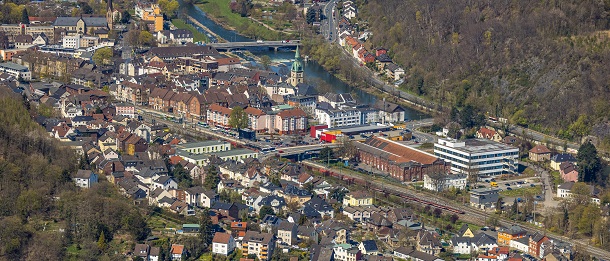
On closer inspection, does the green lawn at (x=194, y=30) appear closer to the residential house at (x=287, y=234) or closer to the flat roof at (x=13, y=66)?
the flat roof at (x=13, y=66)

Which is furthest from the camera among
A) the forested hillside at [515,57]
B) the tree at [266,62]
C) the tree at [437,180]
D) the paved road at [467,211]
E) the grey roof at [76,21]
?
the grey roof at [76,21]

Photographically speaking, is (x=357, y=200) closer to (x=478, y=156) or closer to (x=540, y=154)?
(x=478, y=156)

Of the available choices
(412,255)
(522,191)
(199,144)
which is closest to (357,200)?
(412,255)

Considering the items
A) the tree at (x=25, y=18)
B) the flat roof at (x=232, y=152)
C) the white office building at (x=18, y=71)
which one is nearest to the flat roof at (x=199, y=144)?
the flat roof at (x=232, y=152)

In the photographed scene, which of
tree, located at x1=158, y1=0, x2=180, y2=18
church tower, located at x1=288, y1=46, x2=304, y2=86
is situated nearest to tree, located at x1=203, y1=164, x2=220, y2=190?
church tower, located at x1=288, y1=46, x2=304, y2=86

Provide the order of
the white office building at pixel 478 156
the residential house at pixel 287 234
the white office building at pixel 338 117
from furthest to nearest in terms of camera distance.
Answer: the white office building at pixel 338 117 → the white office building at pixel 478 156 → the residential house at pixel 287 234
